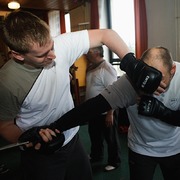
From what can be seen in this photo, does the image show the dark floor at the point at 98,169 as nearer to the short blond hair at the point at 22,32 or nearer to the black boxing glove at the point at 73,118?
the black boxing glove at the point at 73,118

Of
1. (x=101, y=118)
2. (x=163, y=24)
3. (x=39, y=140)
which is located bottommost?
(x=101, y=118)

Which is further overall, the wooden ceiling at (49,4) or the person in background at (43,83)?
the wooden ceiling at (49,4)

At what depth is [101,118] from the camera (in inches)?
98.1

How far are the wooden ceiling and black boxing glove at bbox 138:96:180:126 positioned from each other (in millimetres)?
4635

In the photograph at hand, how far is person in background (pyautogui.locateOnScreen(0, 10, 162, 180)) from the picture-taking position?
975mm

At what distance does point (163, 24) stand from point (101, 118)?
1984 millimetres

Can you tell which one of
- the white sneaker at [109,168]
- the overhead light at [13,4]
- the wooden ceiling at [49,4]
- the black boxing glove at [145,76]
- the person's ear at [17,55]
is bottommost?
the white sneaker at [109,168]

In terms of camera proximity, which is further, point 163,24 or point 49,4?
point 49,4

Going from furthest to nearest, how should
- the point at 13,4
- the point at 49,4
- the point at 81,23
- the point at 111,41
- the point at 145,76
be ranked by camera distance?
1. the point at 49,4
2. the point at 81,23
3. the point at 13,4
4. the point at 111,41
5. the point at 145,76

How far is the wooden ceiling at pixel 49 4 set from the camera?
17.9 ft

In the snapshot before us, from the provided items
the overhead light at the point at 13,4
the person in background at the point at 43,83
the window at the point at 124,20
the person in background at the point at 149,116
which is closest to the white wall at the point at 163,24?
the window at the point at 124,20

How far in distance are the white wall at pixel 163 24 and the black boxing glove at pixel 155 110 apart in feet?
7.94

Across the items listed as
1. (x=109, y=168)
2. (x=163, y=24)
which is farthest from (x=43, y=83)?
(x=163, y=24)

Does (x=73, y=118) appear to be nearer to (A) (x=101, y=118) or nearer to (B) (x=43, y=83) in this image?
(B) (x=43, y=83)
